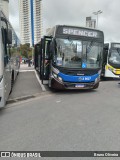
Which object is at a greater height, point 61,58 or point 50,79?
point 61,58

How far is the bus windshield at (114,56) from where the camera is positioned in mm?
15644

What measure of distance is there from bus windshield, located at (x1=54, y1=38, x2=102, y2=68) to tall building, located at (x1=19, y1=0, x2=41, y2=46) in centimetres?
1184

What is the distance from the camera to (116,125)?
214 inches

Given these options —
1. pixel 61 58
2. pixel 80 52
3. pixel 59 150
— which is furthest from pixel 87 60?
pixel 59 150

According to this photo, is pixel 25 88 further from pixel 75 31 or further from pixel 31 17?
pixel 31 17

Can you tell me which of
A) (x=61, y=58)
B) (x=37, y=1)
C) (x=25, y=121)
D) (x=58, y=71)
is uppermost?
(x=37, y=1)

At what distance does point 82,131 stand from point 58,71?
5.03 m

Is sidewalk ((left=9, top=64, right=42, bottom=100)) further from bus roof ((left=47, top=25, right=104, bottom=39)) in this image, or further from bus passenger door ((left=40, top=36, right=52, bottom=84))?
bus roof ((left=47, top=25, right=104, bottom=39))

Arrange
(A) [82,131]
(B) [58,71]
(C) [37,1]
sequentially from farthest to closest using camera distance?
(C) [37,1]
(B) [58,71]
(A) [82,131]

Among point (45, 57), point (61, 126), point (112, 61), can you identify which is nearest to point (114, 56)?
point (112, 61)

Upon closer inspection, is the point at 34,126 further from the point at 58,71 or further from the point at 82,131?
the point at 58,71

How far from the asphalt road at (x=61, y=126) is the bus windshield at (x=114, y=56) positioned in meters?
7.94

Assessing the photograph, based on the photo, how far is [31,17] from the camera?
92.1ft

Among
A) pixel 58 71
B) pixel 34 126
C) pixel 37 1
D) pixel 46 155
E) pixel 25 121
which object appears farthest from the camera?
pixel 37 1
